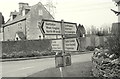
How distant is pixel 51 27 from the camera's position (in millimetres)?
6766

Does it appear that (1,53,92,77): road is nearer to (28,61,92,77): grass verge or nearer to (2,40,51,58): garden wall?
(28,61,92,77): grass verge

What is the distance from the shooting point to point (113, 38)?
9766 millimetres

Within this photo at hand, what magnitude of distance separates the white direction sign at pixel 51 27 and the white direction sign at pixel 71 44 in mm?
451

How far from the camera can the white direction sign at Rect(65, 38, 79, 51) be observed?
23.0 feet

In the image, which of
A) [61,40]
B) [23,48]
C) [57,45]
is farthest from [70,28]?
[23,48]

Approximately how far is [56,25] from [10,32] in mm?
52550

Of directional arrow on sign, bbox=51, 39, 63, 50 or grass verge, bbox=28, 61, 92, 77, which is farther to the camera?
grass verge, bbox=28, 61, 92, 77

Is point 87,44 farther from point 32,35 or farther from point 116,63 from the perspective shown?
point 116,63

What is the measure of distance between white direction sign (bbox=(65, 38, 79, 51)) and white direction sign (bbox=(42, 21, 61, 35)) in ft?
1.48

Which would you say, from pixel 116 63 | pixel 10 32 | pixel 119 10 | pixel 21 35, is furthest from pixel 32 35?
pixel 116 63

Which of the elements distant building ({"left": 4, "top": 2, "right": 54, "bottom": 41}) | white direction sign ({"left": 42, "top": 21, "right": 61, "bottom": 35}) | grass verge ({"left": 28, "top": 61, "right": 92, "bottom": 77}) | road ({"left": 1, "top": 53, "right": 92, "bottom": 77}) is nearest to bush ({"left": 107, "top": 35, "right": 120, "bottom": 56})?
grass verge ({"left": 28, "top": 61, "right": 92, "bottom": 77})

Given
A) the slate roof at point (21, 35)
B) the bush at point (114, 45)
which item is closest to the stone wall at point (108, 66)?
the bush at point (114, 45)

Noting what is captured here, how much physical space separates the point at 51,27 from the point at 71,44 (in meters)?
0.88

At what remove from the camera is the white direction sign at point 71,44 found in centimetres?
700
